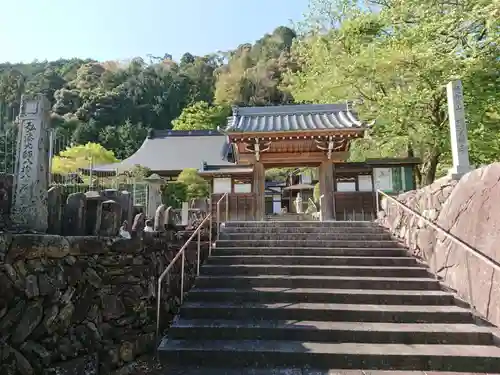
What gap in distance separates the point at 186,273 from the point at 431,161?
905cm

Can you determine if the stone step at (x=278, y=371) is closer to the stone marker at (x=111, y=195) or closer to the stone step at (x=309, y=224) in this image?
the stone marker at (x=111, y=195)

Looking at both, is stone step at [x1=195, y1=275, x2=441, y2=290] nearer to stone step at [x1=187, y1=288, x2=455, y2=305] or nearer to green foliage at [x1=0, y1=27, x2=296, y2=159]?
stone step at [x1=187, y1=288, x2=455, y2=305]

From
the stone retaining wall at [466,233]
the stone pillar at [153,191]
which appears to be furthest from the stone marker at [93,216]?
the stone retaining wall at [466,233]

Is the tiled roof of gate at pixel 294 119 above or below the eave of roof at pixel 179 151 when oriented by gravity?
below

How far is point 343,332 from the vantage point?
13.3 feet

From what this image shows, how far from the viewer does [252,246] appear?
6668 millimetres

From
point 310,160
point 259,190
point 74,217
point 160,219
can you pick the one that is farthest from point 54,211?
point 310,160

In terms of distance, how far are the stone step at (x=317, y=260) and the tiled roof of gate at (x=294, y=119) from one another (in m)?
4.49

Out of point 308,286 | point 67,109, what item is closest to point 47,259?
point 308,286

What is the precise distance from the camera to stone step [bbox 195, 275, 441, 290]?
5.21 m

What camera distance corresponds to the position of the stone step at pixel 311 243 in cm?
659

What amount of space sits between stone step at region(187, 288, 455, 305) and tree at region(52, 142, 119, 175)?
14.0 metres

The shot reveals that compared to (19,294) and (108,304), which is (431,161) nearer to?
(108,304)

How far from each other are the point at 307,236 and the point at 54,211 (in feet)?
15.4
